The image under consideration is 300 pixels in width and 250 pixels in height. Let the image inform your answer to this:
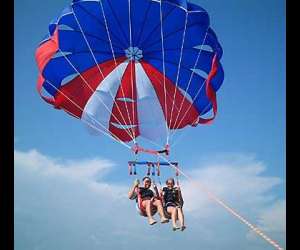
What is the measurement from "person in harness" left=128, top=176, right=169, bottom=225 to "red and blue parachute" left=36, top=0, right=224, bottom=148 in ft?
3.28

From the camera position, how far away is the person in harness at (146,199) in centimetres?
502

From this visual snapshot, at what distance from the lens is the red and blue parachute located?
5.81 metres

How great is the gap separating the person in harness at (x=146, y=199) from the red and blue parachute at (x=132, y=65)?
3.28ft

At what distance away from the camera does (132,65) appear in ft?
21.7

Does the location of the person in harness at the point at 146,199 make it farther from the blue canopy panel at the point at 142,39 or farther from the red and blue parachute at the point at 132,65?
the blue canopy panel at the point at 142,39

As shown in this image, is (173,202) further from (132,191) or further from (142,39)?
(142,39)

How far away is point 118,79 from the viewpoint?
21.4ft

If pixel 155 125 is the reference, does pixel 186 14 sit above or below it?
above

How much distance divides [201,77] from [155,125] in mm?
878

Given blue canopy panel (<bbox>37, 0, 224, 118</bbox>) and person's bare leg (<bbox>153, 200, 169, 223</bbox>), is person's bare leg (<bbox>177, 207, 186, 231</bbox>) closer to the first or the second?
person's bare leg (<bbox>153, 200, 169, 223</bbox>)
